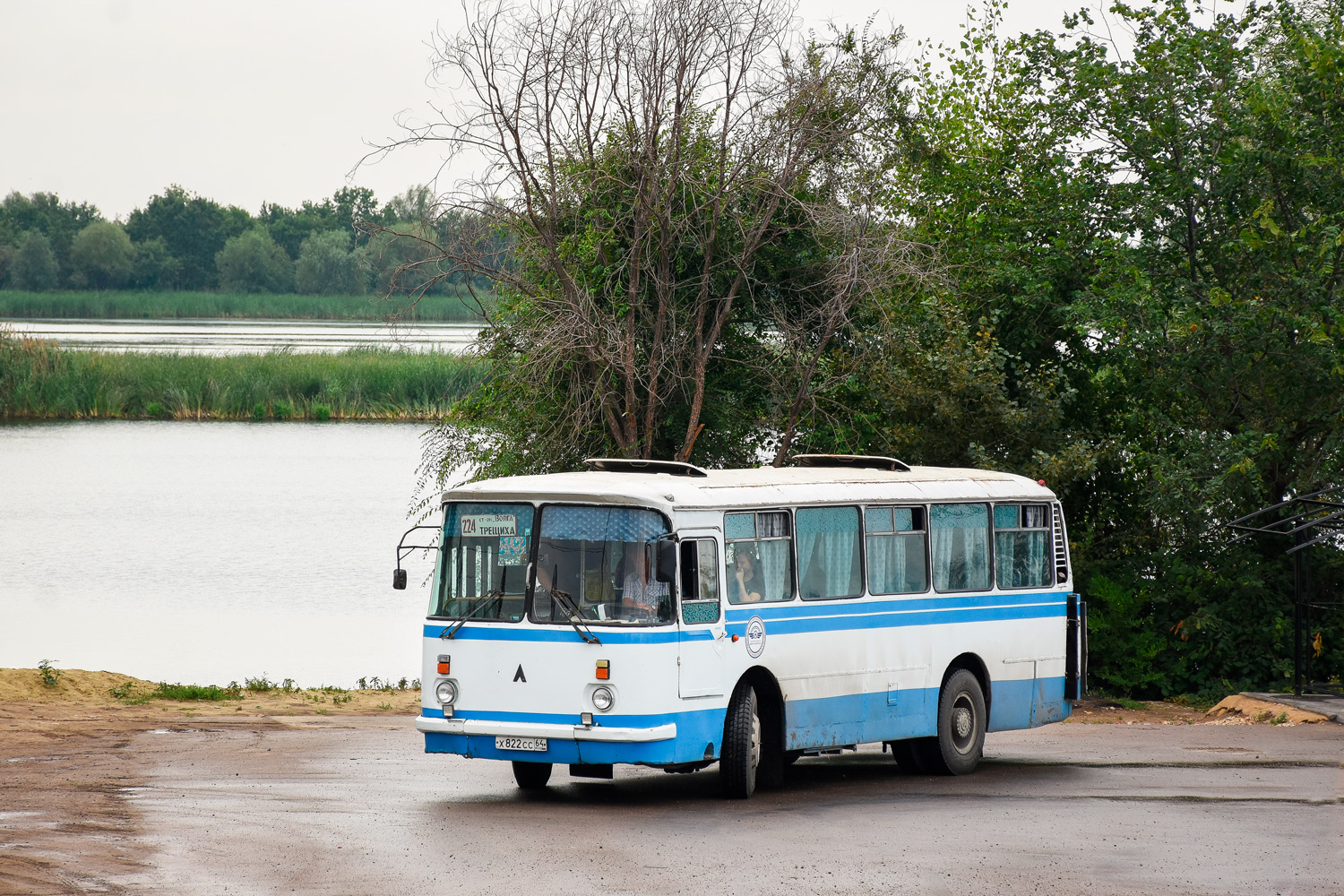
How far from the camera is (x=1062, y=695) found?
16969 millimetres

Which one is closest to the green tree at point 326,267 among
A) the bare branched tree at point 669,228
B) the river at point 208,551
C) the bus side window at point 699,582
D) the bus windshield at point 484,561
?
the river at point 208,551

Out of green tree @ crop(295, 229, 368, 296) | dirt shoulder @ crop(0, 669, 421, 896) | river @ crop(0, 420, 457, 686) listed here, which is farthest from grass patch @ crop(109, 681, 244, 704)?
green tree @ crop(295, 229, 368, 296)

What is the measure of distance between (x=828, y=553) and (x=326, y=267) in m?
94.5

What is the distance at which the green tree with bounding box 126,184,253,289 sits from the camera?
11812 cm

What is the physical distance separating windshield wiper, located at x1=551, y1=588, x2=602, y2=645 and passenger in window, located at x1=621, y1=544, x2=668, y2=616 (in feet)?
1.12

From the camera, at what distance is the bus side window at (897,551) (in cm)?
1466

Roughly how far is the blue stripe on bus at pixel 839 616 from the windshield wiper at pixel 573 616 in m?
0.05

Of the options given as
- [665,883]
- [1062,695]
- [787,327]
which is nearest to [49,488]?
[787,327]

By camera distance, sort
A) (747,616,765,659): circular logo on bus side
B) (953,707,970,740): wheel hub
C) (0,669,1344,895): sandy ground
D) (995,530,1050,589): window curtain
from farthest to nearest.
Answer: (995,530,1050,589): window curtain → (953,707,970,740): wheel hub → (747,616,765,659): circular logo on bus side → (0,669,1344,895): sandy ground

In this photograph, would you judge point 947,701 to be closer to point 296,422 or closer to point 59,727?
point 59,727

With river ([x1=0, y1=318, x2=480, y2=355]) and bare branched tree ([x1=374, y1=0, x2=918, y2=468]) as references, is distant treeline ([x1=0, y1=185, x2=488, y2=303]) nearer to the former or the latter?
river ([x1=0, y1=318, x2=480, y2=355])

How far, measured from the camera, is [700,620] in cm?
1262

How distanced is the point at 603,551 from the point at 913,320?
14.8 m

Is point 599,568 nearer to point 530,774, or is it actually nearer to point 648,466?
point 530,774
